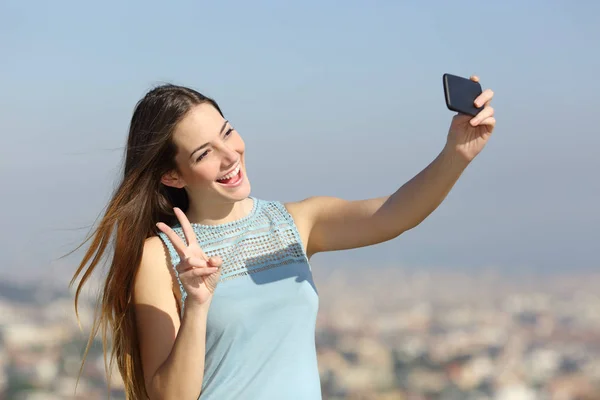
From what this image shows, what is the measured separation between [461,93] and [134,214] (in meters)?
0.96

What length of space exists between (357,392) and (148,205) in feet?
15.5

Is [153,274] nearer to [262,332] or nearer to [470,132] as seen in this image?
[262,332]

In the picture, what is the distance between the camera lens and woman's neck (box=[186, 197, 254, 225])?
242 centimetres

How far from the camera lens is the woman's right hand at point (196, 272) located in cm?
207

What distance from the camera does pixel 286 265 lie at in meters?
2.37

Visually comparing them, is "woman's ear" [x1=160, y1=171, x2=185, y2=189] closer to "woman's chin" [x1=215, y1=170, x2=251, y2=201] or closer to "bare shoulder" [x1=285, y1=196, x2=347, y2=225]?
"woman's chin" [x1=215, y1=170, x2=251, y2=201]

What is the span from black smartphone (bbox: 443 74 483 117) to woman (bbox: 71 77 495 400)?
0.02 meters

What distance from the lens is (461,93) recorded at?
2.09m

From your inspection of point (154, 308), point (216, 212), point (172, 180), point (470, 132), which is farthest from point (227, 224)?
point (470, 132)

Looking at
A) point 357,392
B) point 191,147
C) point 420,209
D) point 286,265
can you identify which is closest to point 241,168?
point 191,147

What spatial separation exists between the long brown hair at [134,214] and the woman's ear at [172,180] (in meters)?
0.01

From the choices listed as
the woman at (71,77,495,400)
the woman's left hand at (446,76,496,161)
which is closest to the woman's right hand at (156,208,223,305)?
the woman at (71,77,495,400)

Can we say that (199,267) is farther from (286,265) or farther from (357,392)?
(357,392)

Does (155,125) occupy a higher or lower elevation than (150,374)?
higher
